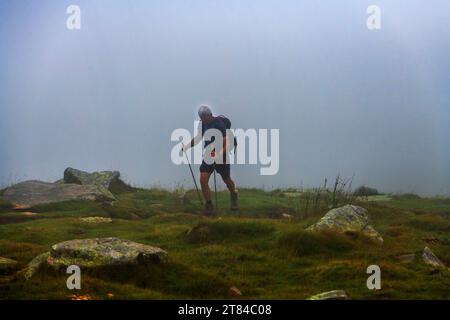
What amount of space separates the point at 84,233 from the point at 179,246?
4378 millimetres

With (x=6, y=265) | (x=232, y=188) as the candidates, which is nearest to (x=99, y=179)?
(x=232, y=188)

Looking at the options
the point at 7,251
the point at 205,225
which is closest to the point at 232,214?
the point at 205,225

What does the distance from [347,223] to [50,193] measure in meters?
16.5

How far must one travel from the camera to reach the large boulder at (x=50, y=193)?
29.7 metres

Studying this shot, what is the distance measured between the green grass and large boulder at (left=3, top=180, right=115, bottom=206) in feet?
11.2

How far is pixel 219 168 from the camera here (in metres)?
24.7

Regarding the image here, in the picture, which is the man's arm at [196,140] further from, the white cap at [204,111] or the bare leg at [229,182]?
the bare leg at [229,182]

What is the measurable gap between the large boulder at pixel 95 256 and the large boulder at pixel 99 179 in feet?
60.5

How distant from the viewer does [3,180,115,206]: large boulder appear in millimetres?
29703

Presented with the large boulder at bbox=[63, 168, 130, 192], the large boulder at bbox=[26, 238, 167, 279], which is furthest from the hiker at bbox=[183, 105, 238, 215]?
the large boulder at bbox=[63, 168, 130, 192]

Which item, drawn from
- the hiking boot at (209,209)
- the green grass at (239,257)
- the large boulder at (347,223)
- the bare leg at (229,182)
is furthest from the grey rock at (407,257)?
the hiking boot at (209,209)

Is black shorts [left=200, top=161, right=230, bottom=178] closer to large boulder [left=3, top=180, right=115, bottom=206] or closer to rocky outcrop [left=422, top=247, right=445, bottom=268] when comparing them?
large boulder [left=3, top=180, right=115, bottom=206]
